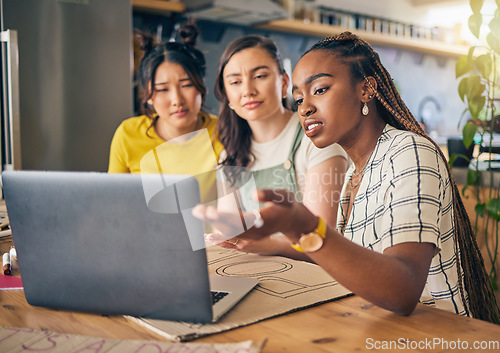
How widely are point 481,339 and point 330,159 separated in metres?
0.92

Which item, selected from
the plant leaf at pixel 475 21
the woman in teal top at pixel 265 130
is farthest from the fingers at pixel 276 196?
the plant leaf at pixel 475 21

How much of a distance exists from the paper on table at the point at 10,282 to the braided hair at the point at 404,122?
772mm

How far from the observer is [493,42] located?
176 cm

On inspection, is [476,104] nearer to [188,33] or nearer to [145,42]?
[188,33]

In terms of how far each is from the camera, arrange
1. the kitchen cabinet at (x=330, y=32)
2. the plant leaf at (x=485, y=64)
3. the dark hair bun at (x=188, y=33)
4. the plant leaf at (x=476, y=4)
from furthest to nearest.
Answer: the kitchen cabinet at (x=330, y=32) → the dark hair bun at (x=188, y=33) → the plant leaf at (x=485, y=64) → the plant leaf at (x=476, y=4)

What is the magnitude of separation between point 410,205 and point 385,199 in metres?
0.09

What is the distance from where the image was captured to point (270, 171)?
1679mm

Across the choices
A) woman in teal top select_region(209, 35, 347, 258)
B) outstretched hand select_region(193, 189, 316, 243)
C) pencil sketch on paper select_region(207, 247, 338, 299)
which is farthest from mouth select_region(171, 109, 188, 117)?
outstretched hand select_region(193, 189, 316, 243)

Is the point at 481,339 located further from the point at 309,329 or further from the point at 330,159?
the point at 330,159

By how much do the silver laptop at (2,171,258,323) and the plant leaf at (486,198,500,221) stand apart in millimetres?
1523

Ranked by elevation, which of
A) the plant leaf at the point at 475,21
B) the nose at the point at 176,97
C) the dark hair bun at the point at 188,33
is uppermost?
the dark hair bun at the point at 188,33

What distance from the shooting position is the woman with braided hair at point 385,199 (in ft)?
2.43

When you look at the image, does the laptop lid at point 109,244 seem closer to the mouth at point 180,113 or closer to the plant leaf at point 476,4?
the mouth at point 180,113

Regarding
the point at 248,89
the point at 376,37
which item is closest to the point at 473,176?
the point at 248,89
